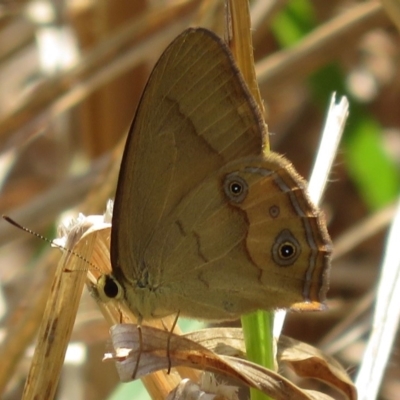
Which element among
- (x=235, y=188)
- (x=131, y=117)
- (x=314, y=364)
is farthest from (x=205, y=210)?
(x=131, y=117)

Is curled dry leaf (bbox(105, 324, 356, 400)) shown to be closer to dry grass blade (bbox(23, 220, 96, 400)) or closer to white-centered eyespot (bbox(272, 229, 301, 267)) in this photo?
dry grass blade (bbox(23, 220, 96, 400))

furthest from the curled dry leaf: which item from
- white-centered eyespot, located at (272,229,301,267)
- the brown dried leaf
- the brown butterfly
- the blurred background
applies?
the blurred background

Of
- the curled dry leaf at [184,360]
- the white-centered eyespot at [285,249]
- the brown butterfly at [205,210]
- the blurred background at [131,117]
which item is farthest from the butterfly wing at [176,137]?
the blurred background at [131,117]

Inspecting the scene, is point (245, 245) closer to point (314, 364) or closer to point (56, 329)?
point (314, 364)

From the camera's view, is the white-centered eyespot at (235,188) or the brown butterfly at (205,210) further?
the white-centered eyespot at (235,188)

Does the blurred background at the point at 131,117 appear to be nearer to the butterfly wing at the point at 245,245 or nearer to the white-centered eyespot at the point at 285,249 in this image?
the butterfly wing at the point at 245,245
